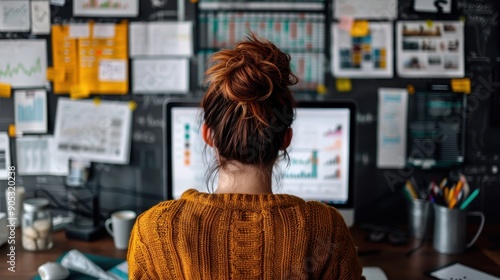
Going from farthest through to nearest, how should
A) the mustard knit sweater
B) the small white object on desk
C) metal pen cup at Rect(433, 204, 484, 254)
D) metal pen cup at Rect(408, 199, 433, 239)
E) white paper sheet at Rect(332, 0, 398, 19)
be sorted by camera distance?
white paper sheet at Rect(332, 0, 398, 19) → metal pen cup at Rect(408, 199, 433, 239) → metal pen cup at Rect(433, 204, 484, 254) → the small white object on desk → the mustard knit sweater

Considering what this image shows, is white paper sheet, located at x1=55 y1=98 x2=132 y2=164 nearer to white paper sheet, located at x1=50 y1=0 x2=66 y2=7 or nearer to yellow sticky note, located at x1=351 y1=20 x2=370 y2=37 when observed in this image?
white paper sheet, located at x1=50 y1=0 x2=66 y2=7

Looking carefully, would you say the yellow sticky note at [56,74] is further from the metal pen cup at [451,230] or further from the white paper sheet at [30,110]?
the metal pen cup at [451,230]

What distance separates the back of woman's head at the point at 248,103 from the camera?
3.04 feet

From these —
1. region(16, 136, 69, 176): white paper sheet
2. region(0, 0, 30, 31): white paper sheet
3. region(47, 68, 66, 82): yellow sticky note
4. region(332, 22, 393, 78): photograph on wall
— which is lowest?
region(16, 136, 69, 176): white paper sheet

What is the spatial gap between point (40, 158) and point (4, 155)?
12 cm

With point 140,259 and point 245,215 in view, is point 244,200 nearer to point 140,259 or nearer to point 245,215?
point 245,215

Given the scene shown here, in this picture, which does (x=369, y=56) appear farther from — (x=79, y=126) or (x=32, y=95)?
(x=32, y=95)

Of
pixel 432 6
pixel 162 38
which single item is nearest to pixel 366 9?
pixel 432 6

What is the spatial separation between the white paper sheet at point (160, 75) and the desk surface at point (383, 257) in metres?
0.53

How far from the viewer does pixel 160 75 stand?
1705 millimetres

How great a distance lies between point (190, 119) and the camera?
1486 millimetres

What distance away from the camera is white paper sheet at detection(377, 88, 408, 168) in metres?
1.70

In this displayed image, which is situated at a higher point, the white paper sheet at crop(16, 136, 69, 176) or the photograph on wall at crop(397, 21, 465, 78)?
the photograph on wall at crop(397, 21, 465, 78)

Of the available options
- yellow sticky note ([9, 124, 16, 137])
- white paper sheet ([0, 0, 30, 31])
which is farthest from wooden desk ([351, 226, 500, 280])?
white paper sheet ([0, 0, 30, 31])
